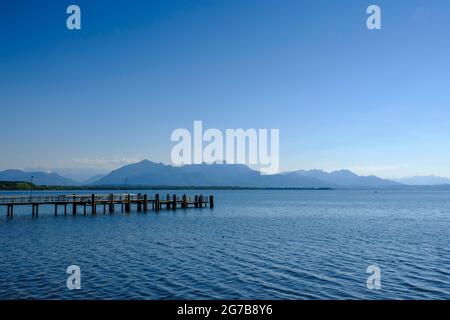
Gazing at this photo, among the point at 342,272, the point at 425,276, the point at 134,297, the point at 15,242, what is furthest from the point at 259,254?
the point at 15,242

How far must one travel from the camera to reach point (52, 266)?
23.9 m

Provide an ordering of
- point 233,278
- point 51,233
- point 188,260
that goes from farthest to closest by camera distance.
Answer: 1. point 51,233
2. point 188,260
3. point 233,278

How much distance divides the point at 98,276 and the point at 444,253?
82.9ft

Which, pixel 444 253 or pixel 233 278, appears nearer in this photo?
pixel 233 278

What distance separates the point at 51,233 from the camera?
39750 millimetres
